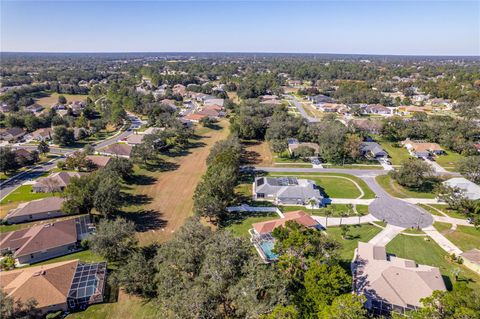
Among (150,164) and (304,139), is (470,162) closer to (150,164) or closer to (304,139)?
(304,139)

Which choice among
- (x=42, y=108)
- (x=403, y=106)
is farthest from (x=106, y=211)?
(x=403, y=106)

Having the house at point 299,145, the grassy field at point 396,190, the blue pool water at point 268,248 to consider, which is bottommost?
the blue pool water at point 268,248

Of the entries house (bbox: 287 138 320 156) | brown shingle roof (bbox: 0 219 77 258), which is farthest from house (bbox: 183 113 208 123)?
brown shingle roof (bbox: 0 219 77 258)

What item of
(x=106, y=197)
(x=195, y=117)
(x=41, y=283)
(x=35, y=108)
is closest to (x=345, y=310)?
(x=41, y=283)

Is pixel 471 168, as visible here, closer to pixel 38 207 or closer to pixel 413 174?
pixel 413 174

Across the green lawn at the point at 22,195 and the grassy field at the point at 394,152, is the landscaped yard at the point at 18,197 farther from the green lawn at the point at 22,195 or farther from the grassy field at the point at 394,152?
the grassy field at the point at 394,152

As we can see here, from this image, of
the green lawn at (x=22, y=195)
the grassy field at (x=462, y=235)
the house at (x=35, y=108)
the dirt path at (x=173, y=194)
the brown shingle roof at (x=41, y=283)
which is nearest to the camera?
the brown shingle roof at (x=41, y=283)

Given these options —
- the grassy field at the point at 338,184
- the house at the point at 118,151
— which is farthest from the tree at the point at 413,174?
the house at the point at 118,151
